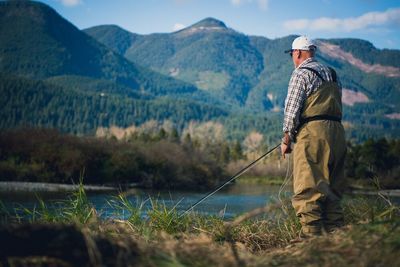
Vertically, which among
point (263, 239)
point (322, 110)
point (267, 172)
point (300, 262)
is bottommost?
point (267, 172)

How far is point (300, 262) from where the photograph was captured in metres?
2.24

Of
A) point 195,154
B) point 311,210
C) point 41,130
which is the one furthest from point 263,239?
point 195,154

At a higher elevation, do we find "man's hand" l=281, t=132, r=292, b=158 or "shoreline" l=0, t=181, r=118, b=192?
"man's hand" l=281, t=132, r=292, b=158

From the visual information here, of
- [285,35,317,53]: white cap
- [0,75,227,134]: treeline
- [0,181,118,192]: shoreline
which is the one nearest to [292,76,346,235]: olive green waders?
[285,35,317,53]: white cap

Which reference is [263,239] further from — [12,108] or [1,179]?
[12,108]

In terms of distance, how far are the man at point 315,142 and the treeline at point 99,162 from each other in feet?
131

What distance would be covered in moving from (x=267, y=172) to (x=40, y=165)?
3927 centimetres

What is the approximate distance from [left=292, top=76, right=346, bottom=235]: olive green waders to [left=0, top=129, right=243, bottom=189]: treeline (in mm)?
39861

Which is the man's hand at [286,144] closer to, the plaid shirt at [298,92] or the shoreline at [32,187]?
the plaid shirt at [298,92]

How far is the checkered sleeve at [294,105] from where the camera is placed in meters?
5.44

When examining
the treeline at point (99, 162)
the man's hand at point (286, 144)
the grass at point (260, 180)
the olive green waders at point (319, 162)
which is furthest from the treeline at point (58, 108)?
the olive green waders at point (319, 162)

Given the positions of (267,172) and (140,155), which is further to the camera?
(267,172)

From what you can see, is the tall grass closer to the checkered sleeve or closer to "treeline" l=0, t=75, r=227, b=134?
the checkered sleeve

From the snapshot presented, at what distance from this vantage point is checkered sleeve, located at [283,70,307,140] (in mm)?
5438
